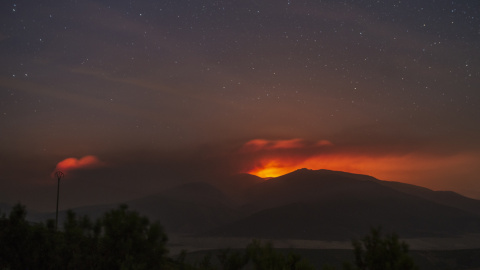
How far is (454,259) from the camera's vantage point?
138m

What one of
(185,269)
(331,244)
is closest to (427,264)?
(331,244)

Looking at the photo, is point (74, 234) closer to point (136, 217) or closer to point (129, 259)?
point (136, 217)

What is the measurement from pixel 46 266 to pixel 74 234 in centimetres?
226

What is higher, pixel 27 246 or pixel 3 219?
pixel 3 219

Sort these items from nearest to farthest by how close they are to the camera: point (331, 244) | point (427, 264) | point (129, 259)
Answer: point (129, 259) → point (427, 264) → point (331, 244)

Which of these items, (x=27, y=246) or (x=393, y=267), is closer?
(x=393, y=267)

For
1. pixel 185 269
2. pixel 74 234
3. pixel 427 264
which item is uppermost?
pixel 74 234

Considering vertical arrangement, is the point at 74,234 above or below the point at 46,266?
above

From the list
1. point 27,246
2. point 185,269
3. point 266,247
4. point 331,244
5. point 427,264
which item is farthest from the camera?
point 331,244

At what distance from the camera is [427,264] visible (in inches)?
5310

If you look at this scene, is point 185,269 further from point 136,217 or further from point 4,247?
point 4,247

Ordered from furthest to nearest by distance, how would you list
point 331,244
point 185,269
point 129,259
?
point 331,244, point 185,269, point 129,259

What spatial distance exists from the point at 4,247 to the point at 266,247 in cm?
1276

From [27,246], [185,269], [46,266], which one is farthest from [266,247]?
[27,246]
